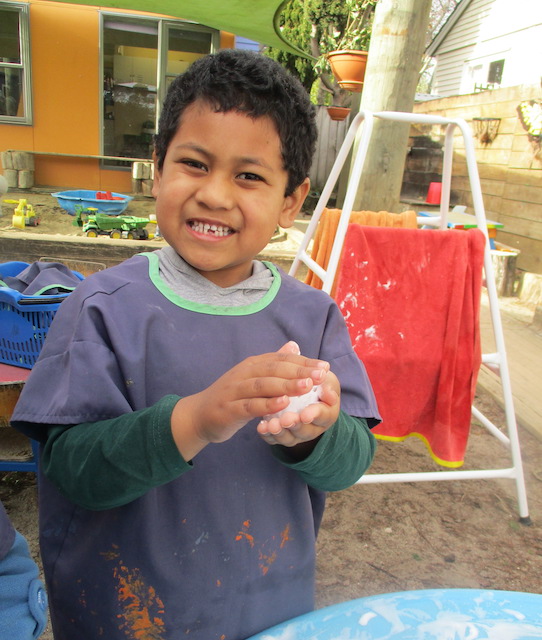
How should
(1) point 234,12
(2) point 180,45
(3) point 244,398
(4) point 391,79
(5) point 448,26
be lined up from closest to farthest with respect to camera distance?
1. (3) point 244,398
2. (4) point 391,79
3. (1) point 234,12
4. (2) point 180,45
5. (5) point 448,26

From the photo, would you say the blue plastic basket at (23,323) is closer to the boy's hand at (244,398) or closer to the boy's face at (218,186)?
the boy's face at (218,186)

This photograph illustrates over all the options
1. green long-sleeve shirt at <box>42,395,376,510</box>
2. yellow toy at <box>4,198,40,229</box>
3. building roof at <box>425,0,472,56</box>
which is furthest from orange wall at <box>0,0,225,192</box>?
building roof at <box>425,0,472,56</box>

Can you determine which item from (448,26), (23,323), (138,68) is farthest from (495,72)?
(23,323)

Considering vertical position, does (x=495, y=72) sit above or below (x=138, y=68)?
above

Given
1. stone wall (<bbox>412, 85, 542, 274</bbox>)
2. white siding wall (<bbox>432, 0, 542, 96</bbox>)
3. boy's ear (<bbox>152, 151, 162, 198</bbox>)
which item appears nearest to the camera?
boy's ear (<bbox>152, 151, 162, 198</bbox>)

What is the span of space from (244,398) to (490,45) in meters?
17.1

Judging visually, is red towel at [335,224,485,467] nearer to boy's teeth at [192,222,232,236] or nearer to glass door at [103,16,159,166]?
boy's teeth at [192,222,232,236]

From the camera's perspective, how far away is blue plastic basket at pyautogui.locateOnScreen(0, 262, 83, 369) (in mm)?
1803

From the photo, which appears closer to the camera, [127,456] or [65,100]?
[127,456]

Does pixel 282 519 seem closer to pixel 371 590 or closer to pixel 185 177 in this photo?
pixel 185 177

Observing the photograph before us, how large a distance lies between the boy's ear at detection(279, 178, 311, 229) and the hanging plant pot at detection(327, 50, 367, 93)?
502 centimetres

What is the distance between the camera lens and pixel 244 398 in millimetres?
695

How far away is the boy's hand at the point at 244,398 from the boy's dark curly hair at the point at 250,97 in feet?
1.44

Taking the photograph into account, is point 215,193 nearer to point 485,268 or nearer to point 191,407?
point 191,407
